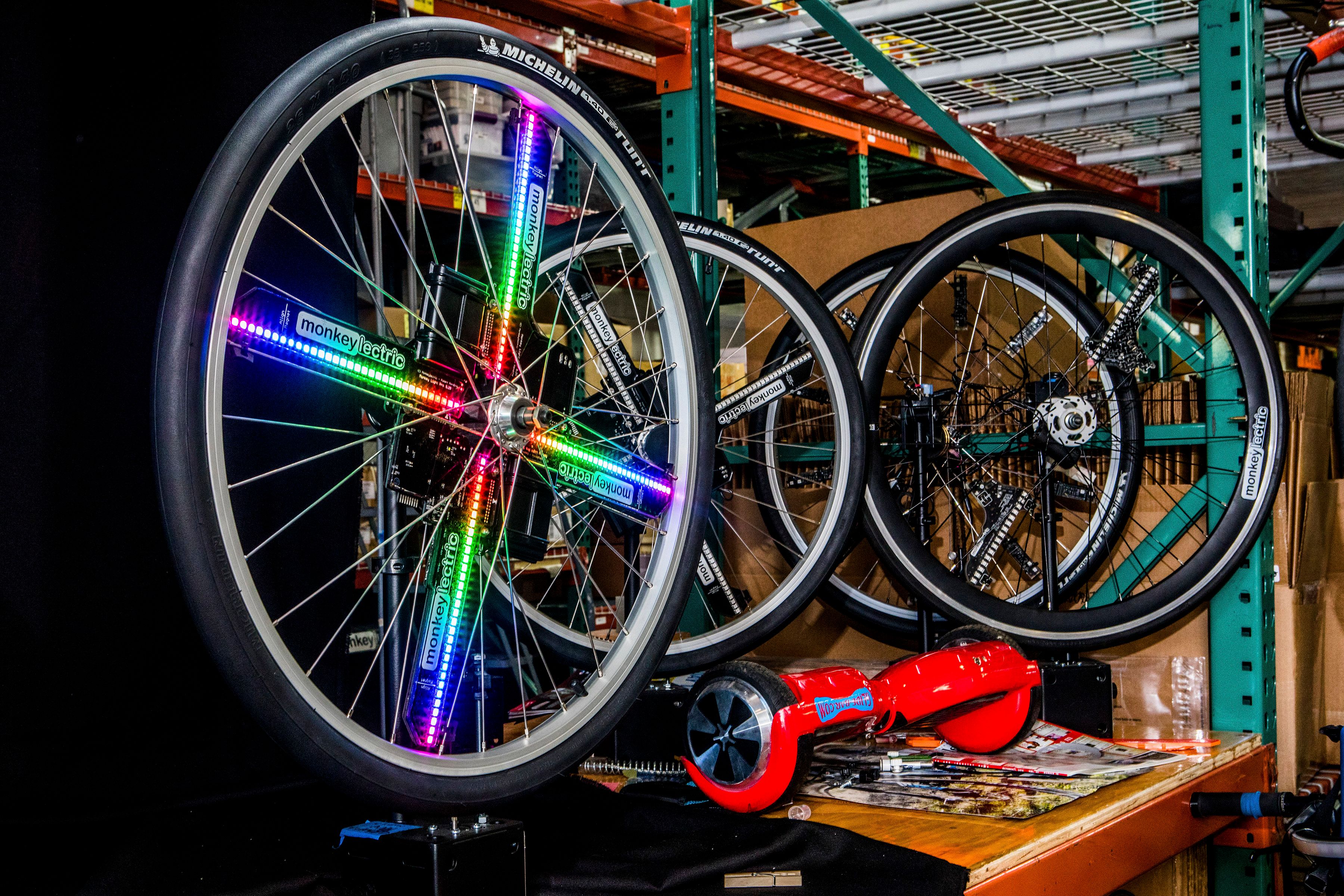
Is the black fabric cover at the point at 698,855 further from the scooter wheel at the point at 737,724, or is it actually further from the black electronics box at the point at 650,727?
the black electronics box at the point at 650,727

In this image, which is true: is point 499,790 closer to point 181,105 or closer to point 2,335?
point 2,335

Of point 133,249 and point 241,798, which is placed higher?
point 133,249

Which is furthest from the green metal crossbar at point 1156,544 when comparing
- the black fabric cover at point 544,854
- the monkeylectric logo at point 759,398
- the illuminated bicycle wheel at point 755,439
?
the black fabric cover at point 544,854

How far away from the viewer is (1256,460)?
→ 1950 mm

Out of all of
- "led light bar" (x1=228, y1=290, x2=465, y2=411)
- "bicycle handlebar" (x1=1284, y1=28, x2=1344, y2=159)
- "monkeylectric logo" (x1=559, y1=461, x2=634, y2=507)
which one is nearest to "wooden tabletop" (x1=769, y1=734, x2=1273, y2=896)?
"monkeylectric logo" (x1=559, y1=461, x2=634, y2=507)

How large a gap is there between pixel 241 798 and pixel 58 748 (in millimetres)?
239

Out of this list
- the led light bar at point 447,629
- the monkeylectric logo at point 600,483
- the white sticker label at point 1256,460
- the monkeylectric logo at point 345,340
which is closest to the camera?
the monkeylectric logo at point 345,340

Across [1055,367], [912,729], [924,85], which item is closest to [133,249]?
[912,729]

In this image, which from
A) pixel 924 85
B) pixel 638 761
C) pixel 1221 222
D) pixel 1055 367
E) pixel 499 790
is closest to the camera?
pixel 499 790

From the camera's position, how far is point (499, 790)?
1.09m

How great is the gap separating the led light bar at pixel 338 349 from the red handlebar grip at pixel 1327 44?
1626 mm

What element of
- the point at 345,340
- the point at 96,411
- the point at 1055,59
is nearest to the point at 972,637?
the point at 345,340

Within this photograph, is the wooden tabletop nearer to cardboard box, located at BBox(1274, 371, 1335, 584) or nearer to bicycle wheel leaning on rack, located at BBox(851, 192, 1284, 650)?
bicycle wheel leaning on rack, located at BBox(851, 192, 1284, 650)

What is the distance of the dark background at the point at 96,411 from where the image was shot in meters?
1.29
